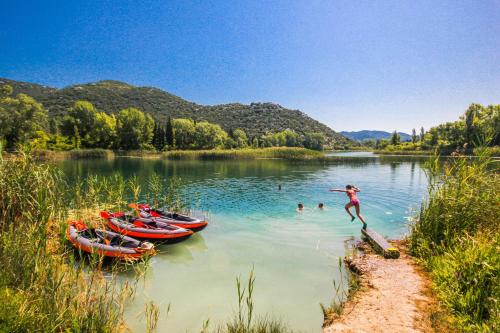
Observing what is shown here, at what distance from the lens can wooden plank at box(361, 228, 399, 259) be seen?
10.3 meters


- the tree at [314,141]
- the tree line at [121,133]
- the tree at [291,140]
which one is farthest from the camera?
the tree at [314,141]

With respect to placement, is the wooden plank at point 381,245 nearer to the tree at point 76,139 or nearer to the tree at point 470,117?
the tree at point 76,139

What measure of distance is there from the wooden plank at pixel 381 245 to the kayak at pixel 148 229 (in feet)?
29.2

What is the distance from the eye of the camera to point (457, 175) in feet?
32.2

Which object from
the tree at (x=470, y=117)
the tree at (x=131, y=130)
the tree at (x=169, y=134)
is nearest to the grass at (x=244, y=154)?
the tree at (x=131, y=130)

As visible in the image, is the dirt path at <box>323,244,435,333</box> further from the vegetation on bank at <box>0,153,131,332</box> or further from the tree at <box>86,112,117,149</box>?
the tree at <box>86,112,117,149</box>

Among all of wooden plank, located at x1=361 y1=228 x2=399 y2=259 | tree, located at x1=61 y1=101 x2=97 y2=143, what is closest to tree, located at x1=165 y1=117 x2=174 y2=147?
tree, located at x1=61 y1=101 x2=97 y2=143

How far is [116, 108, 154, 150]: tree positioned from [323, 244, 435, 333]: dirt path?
3737 inches

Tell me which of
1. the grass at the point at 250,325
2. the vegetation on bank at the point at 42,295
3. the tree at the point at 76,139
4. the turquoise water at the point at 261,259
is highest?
the tree at the point at 76,139

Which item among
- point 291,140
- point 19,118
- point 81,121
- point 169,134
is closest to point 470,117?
point 291,140

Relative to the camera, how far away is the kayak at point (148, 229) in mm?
13141

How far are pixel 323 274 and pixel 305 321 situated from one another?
10.4ft

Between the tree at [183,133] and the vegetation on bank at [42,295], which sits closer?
the vegetation on bank at [42,295]

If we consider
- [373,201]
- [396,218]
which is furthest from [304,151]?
[396,218]
